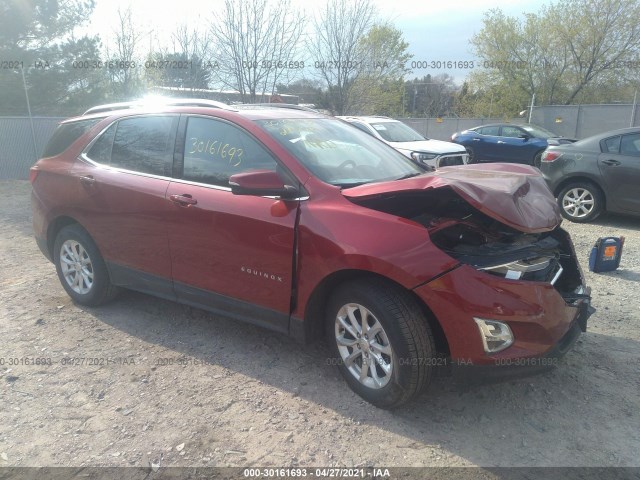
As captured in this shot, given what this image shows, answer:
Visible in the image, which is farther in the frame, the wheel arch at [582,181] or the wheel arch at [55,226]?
the wheel arch at [582,181]

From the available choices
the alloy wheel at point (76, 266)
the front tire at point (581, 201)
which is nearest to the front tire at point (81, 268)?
the alloy wheel at point (76, 266)

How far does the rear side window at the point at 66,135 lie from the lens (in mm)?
4727

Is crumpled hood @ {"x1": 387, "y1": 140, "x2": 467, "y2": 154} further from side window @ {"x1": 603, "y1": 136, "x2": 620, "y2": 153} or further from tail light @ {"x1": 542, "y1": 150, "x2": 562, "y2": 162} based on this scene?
side window @ {"x1": 603, "y1": 136, "x2": 620, "y2": 153}

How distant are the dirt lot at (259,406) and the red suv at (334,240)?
1.03ft

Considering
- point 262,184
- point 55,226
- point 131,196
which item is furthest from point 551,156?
point 55,226

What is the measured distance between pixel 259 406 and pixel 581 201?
663 cm

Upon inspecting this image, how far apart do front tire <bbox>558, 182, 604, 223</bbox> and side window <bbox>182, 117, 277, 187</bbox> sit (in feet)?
20.3

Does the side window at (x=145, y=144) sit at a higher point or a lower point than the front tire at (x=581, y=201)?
higher

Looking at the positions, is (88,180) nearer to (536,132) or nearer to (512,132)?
(512,132)

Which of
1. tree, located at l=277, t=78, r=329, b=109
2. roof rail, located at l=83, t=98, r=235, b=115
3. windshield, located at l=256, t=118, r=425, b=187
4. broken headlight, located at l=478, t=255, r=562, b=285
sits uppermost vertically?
tree, located at l=277, t=78, r=329, b=109

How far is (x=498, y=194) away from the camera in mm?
2898

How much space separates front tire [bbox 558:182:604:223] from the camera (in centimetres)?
765

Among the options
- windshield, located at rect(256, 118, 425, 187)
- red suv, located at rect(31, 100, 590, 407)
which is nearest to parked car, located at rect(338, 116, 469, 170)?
windshield, located at rect(256, 118, 425, 187)

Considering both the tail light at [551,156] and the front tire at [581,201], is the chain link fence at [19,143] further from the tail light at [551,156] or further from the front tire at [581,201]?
the front tire at [581,201]
